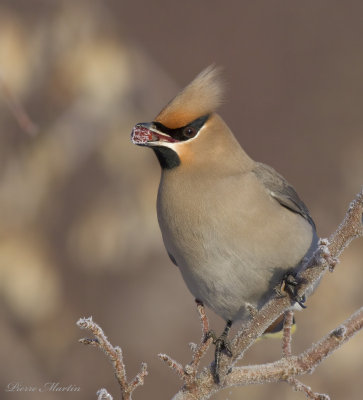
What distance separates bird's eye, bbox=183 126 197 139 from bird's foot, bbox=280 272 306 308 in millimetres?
703

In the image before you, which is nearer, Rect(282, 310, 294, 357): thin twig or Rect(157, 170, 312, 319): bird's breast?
Rect(282, 310, 294, 357): thin twig

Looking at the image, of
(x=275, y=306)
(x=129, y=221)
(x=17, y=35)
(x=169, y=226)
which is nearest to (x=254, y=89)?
(x=129, y=221)

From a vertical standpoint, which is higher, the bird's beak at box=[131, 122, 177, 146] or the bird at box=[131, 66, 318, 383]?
the bird's beak at box=[131, 122, 177, 146]

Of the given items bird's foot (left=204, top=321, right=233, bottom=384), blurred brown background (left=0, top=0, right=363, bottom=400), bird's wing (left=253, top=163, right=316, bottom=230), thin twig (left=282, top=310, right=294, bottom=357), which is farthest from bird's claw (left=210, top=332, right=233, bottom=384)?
blurred brown background (left=0, top=0, right=363, bottom=400)

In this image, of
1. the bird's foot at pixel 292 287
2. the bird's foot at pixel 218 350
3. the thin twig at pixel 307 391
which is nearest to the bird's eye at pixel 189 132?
the bird's foot at pixel 292 287

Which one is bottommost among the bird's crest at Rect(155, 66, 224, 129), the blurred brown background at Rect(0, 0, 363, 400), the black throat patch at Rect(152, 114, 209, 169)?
the blurred brown background at Rect(0, 0, 363, 400)

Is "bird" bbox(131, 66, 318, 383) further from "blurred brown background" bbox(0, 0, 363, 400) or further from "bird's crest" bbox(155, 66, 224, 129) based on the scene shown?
"blurred brown background" bbox(0, 0, 363, 400)

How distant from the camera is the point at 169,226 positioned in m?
3.53

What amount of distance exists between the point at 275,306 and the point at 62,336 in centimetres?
250

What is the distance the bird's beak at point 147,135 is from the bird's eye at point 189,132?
0.10 meters

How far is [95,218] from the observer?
5.14 m

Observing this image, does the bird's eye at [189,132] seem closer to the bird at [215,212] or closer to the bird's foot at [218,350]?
the bird at [215,212]

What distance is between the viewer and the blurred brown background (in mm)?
4531

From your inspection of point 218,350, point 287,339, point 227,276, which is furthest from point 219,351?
point 227,276
